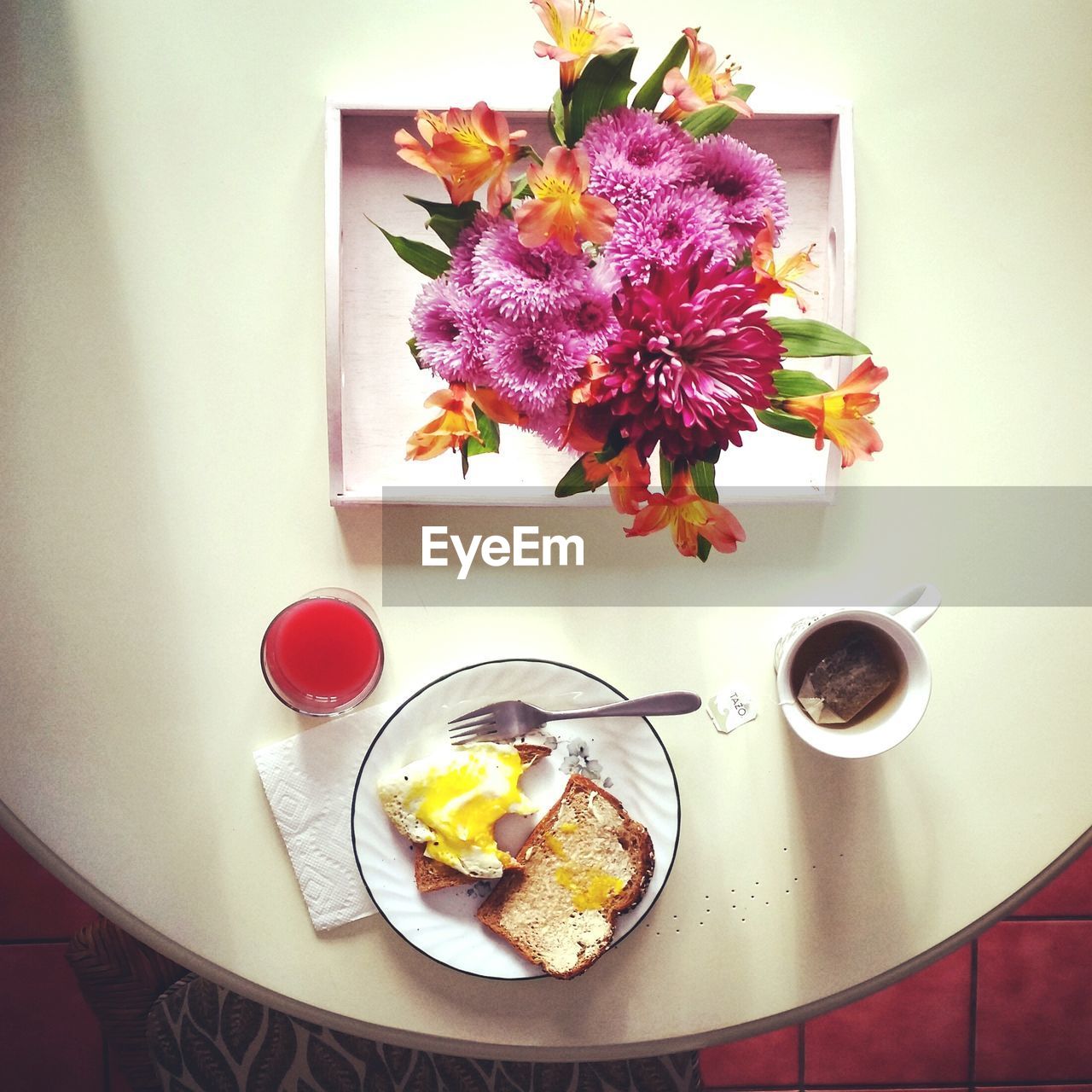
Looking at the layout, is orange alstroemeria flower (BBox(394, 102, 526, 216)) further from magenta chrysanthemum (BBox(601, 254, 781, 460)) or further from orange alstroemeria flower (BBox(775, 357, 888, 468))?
orange alstroemeria flower (BBox(775, 357, 888, 468))

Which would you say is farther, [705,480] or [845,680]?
[845,680]

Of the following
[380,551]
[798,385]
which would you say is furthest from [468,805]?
[798,385]

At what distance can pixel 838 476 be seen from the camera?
89 cm

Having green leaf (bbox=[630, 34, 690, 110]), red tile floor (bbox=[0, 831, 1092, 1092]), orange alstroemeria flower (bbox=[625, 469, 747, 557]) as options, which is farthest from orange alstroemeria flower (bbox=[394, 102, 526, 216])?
red tile floor (bbox=[0, 831, 1092, 1092])

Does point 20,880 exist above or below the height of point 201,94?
below

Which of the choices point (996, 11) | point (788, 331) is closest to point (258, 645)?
point (788, 331)

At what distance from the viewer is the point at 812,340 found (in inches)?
27.1

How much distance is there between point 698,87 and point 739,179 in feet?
0.26

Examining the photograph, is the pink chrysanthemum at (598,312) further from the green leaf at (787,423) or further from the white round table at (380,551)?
the white round table at (380,551)

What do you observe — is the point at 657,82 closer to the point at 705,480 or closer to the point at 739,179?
the point at 739,179

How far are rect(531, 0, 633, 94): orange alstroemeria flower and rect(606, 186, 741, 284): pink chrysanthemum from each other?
103 millimetres

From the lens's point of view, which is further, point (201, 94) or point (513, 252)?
point (201, 94)

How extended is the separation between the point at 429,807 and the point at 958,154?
0.76 meters

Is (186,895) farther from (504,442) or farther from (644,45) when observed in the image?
(644,45)
